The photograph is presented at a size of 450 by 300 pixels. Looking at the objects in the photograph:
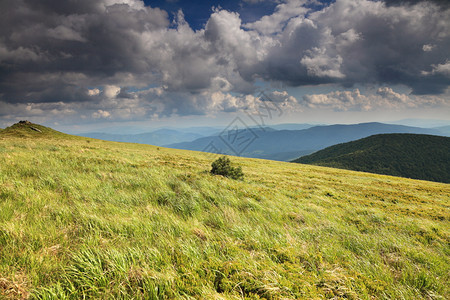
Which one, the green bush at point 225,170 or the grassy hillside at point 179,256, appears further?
the green bush at point 225,170

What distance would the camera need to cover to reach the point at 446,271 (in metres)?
4.04

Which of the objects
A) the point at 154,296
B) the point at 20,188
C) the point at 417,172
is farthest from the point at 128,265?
the point at 417,172

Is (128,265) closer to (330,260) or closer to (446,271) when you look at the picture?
(330,260)

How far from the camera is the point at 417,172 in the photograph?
173375mm

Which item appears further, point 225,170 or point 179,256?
point 225,170

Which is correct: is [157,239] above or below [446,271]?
above

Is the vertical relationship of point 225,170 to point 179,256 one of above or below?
below

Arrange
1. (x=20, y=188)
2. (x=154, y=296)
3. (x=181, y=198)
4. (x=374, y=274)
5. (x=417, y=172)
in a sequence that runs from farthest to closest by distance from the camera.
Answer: (x=417, y=172)
(x=181, y=198)
(x=20, y=188)
(x=374, y=274)
(x=154, y=296)

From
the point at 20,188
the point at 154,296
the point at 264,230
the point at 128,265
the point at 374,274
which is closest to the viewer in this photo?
the point at 154,296

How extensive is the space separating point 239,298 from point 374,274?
9.41 ft

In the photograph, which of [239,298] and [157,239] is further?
[157,239]

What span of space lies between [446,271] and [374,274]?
2138mm

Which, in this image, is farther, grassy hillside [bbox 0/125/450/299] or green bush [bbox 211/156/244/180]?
green bush [bbox 211/156/244/180]

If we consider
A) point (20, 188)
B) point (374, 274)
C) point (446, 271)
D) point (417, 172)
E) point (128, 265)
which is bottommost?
point (417, 172)
